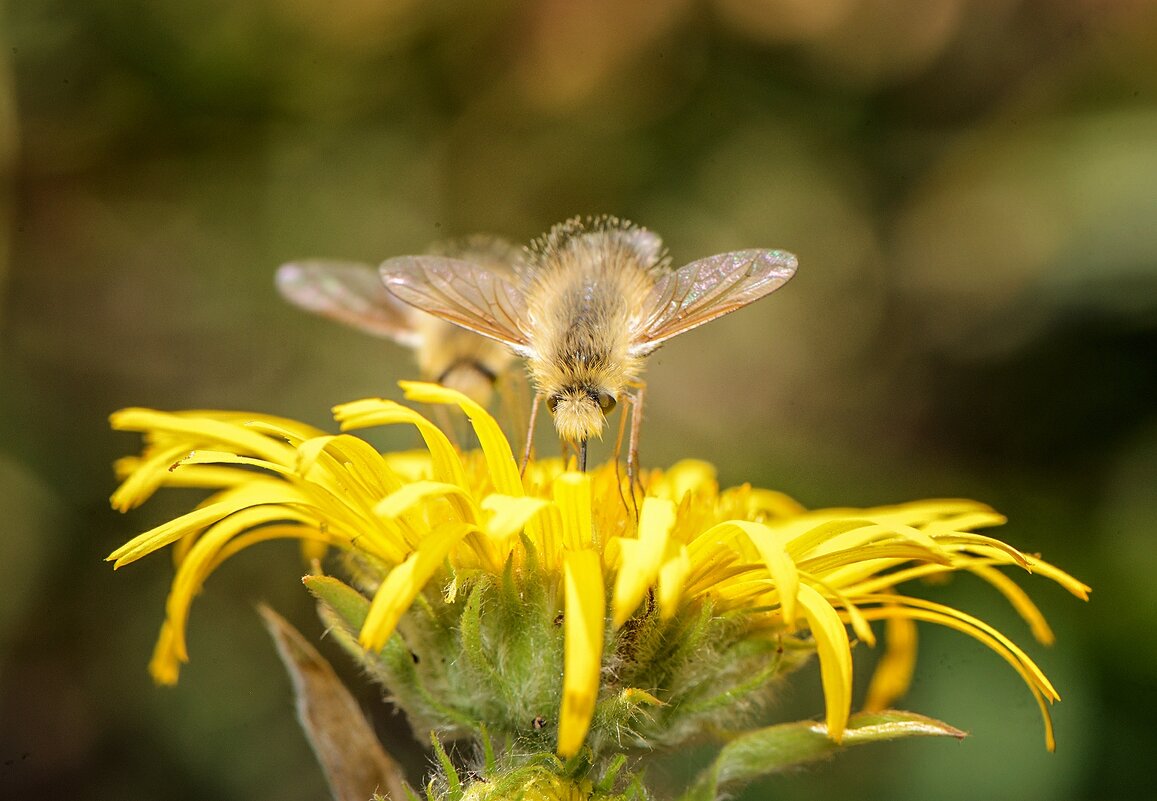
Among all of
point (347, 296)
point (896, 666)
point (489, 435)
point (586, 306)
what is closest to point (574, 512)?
point (489, 435)

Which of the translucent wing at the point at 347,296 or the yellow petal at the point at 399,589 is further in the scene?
the translucent wing at the point at 347,296

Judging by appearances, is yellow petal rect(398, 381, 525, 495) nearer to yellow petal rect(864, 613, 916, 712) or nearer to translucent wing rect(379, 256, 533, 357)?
translucent wing rect(379, 256, 533, 357)

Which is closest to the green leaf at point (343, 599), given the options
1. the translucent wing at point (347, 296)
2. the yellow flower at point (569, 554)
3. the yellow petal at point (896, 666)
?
the yellow flower at point (569, 554)

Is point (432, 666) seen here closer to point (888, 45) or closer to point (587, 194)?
point (587, 194)

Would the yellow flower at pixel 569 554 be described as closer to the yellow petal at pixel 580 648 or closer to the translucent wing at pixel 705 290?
the yellow petal at pixel 580 648

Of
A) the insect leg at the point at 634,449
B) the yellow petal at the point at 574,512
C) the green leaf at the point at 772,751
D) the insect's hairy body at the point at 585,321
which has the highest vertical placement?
the insect's hairy body at the point at 585,321
